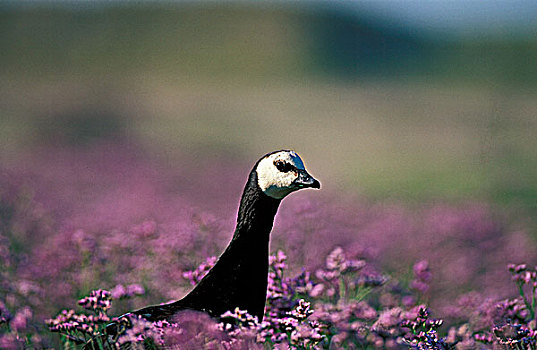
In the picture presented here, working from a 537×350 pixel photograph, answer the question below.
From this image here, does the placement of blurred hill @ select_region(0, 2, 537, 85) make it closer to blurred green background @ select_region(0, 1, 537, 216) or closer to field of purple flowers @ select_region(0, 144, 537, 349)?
blurred green background @ select_region(0, 1, 537, 216)

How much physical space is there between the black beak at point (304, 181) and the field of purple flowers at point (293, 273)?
0.58m

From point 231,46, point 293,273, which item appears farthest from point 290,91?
point 293,273

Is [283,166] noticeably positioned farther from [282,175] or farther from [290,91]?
[290,91]

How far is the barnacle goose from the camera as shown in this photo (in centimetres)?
404

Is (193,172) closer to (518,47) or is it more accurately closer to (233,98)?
(233,98)

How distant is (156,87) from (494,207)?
123 ft

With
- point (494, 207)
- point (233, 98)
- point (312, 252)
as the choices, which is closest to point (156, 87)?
point (233, 98)

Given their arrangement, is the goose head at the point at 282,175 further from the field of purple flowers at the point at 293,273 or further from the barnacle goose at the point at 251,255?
the field of purple flowers at the point at 293,273

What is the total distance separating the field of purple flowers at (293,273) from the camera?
3.31 m

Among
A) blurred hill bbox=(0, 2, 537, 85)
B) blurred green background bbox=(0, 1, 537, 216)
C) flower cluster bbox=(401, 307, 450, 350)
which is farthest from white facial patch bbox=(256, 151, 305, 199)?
blurred hill bbox=(0, 2, 537, 85)

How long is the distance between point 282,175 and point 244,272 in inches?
25.7

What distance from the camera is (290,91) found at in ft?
150

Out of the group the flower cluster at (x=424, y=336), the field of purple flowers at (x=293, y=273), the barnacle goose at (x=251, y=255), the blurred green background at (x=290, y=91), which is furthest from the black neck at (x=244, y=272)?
the blurred green background at (x=290, y=91)

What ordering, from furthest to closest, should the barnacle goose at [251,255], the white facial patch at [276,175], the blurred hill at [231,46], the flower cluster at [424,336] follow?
the blurred hill at [231,46], the white facial patch at [276,175], the barnacle goose at [251,255], the flower cluster at [424,336]
